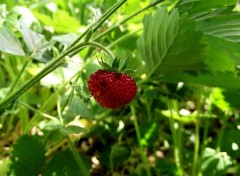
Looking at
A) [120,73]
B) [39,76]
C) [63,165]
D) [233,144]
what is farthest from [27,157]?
[233,144]

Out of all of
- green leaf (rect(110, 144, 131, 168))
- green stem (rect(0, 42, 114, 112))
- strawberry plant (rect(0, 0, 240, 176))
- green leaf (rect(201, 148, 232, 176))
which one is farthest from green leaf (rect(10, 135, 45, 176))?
green leaf (rect(201, 148, 232, 176))

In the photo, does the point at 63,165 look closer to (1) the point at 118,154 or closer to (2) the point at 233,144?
Answer: (1) the point at 118,154

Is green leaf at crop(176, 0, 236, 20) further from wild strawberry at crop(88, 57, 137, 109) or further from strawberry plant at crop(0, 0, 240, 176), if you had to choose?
wild strawberry at crop(88, 57, 137, 109)

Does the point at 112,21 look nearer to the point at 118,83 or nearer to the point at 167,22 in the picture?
the point at 167,22

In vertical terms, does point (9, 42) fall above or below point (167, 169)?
above

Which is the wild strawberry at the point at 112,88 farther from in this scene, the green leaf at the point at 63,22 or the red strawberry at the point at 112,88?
the green leaf at the point at 63,22
